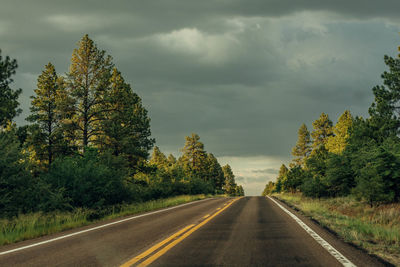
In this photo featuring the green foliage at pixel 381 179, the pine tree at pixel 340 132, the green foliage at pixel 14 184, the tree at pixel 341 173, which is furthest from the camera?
the pine tree at pixel 340 132

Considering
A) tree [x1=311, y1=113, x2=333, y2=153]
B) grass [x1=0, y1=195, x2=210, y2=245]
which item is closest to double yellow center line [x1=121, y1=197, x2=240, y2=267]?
grass [x1=0, y1=195, x2=210, y2=245]

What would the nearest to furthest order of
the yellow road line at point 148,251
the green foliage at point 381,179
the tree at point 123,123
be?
the yellow road line at point 148,251 < the green foliage at point 381,179 < the tree at point 123,123

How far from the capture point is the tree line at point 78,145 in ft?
42.1

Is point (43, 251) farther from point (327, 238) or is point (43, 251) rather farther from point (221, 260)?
point (327, 238)

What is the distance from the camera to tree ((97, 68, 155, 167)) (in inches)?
1061

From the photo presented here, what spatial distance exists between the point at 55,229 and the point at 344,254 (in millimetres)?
8177

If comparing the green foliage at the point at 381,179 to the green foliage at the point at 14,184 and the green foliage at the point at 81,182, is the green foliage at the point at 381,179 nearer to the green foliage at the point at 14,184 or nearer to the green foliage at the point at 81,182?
the green foliage at the point at 81,182

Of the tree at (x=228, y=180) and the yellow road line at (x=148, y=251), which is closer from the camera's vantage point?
the yellow road line at (x=148, y=251)

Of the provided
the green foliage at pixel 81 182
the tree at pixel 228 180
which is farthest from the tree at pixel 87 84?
the tree at pixel 228 180

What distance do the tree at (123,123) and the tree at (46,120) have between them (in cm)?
351

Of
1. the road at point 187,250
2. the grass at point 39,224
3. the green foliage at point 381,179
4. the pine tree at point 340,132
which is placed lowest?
the road at point 187,250

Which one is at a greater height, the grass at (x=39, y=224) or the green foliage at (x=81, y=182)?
the green foliage at (x=81, y=182)

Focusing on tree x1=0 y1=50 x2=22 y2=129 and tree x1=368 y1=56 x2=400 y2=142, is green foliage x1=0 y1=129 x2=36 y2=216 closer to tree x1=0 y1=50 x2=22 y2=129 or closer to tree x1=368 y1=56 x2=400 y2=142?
tree x1=0 y1=50 x2=22 y2=129

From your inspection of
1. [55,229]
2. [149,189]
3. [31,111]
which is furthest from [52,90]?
[55,229]
